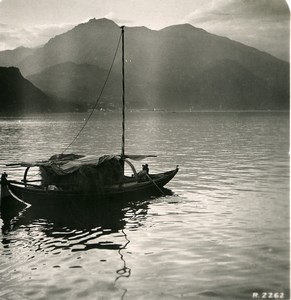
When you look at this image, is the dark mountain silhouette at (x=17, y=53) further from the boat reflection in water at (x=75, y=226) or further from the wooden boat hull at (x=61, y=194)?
the boat reflection in water at (x=75, y=226)

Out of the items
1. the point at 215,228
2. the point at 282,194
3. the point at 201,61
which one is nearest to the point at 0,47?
the point at 215,228

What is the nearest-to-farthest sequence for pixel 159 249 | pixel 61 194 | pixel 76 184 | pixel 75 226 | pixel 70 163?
pixel 159 249 → pixel 75 226 → pixel 61 194 → pixel 76 184 → pixel 70 163

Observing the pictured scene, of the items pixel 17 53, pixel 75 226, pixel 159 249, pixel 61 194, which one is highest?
pixel 17 53

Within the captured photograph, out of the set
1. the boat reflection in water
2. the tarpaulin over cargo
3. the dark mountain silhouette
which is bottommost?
the boat reflection in water

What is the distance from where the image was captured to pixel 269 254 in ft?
50.5

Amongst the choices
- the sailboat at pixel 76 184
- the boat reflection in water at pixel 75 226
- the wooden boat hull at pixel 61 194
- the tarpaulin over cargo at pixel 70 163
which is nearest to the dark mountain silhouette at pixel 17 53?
the tarpaulin over cargo at pixel 70 163

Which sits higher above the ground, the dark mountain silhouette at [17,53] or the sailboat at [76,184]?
the dark mountain silhouette at [17,53]

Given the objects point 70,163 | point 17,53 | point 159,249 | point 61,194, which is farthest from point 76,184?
point 17,53

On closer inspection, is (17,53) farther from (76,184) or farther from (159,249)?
(159,249)

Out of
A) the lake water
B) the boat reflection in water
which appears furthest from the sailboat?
the lake water

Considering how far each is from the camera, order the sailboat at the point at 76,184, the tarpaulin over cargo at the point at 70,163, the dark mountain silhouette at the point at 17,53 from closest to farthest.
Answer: the sailboat at the point at 76,184 → the tarpaulin over cargo at the point at 70,163 → the dark mountain silhouette at the point at 17,53

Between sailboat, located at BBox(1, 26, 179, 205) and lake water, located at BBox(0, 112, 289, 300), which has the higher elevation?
sailboat, located at BBox(1, 26, 179, 205)

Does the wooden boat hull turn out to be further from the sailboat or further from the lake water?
the lake water

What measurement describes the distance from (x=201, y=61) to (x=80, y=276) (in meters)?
175
